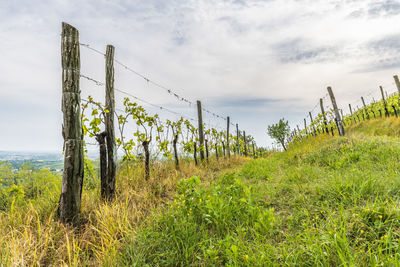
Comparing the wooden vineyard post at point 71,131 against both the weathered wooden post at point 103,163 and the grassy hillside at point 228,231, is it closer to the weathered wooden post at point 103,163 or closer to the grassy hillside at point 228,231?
the grassy hillside at point 228,231

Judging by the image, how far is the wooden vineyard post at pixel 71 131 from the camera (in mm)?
2414

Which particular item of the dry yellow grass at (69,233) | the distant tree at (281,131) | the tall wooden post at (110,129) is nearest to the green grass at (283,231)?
the dry yellow grass at (69,233)

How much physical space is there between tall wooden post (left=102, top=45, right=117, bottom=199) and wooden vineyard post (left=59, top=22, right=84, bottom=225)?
2.50 ft

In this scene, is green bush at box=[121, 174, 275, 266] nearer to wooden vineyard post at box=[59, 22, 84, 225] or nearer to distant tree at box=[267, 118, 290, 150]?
wooden vineyard post at box=[59, 22, 84, 225]

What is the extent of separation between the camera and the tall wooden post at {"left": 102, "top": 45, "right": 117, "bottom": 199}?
10.7 ft

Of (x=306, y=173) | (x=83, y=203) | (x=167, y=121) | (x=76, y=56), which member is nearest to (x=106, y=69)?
(x=76, y=56)

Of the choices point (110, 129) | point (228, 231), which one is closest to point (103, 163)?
point (110, 129)

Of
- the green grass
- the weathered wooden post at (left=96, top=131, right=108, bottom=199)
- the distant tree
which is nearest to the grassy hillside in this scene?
the green grass

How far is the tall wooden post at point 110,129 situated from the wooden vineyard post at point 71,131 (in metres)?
0.76

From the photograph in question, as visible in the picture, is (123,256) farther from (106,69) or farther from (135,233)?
(106,69)

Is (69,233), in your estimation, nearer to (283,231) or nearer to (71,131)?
(71,131)

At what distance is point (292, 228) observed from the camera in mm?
2039

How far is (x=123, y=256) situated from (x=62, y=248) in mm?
737

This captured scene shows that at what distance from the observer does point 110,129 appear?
3373 mm
